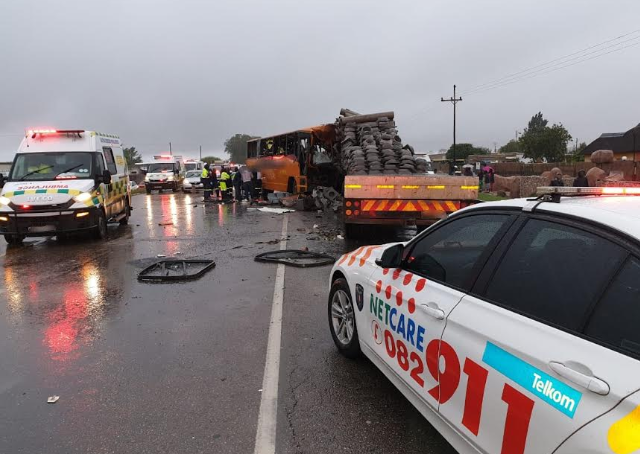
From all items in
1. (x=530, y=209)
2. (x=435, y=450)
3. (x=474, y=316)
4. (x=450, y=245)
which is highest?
(x=530, y=209)

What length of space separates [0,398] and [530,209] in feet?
13.1

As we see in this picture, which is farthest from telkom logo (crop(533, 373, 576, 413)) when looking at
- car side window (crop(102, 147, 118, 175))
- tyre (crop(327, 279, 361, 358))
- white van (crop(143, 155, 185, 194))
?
white van (crop(143, 155, 185, 194))

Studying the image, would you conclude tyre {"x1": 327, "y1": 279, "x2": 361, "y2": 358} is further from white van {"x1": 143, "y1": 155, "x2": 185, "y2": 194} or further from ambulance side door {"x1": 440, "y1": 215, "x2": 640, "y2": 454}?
white van {"x1": 143, "y1": 155, "x2": 185, "y2": 194}

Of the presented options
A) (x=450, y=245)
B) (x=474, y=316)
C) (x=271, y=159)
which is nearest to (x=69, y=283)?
(x=450, y=245)

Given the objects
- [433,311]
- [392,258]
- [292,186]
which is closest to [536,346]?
[433,311]

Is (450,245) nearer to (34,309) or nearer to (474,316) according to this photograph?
(474,316)

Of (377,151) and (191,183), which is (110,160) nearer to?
(377,151)

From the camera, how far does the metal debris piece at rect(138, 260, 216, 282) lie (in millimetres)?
7266

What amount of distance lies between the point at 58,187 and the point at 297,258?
5572 millimetres

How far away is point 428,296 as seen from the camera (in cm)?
283

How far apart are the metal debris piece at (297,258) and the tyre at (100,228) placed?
4.36 m

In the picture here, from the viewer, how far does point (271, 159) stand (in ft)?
70.2

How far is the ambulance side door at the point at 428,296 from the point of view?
2.60 m

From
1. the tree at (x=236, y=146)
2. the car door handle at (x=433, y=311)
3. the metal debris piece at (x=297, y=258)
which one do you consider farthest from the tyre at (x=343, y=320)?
the tree at (x=236, y=146)
